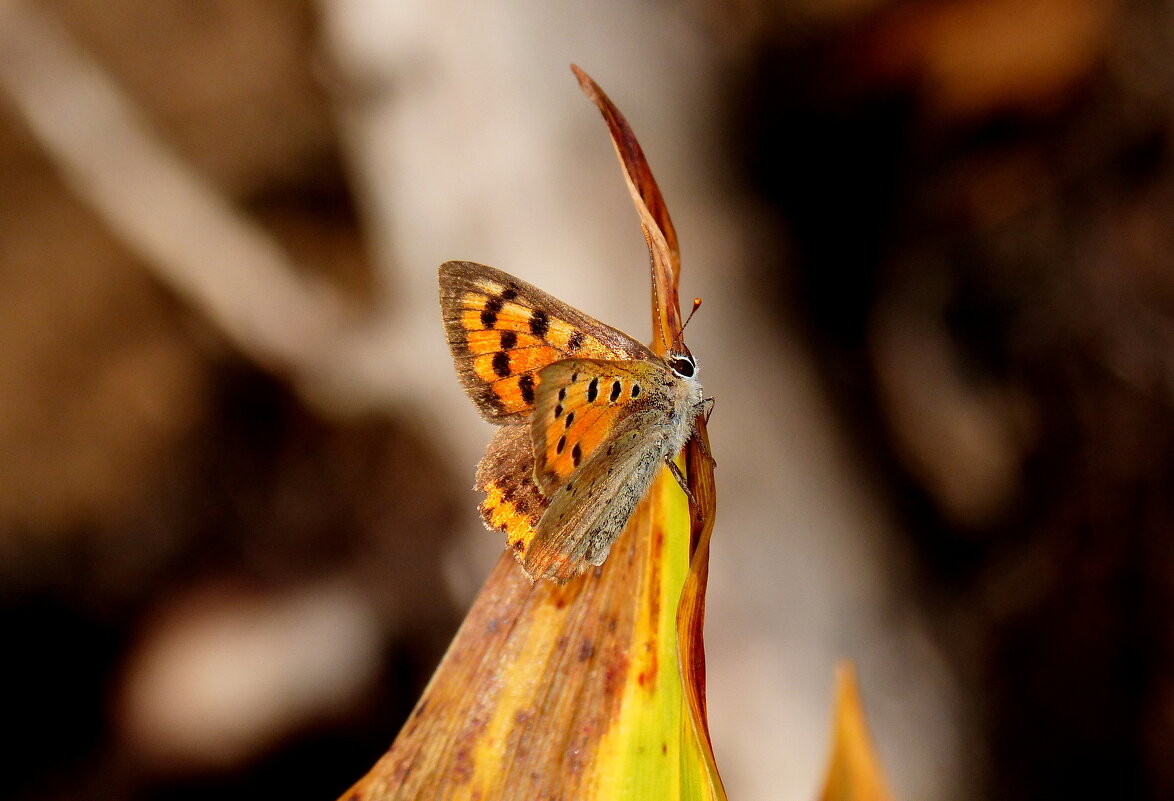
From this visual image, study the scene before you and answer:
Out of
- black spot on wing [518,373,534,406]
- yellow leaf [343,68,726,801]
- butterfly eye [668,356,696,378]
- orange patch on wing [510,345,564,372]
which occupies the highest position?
orange patch on wing [510,345,564,372]

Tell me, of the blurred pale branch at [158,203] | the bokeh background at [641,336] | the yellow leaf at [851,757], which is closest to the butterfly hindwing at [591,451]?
the yellow leaf at [851,757]

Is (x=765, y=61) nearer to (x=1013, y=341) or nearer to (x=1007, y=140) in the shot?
(x=1007, y=140)

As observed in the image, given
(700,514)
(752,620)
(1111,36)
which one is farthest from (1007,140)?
(700,514)

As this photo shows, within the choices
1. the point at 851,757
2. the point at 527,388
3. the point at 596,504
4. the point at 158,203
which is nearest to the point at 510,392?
the point at 527,388

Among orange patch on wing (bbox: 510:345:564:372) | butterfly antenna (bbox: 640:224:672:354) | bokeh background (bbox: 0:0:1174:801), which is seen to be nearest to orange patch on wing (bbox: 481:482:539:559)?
orange patch on wing (bbox: 510:345:564:372)

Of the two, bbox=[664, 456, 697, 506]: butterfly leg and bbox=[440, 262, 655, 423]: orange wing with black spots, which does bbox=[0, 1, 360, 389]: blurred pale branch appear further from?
bbox=[664, 456, 697, 506]: butterfly leg

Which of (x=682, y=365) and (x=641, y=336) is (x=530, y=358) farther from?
(x=641, y=336)

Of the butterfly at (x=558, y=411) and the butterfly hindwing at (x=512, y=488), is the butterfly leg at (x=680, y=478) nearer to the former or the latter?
the butterfly at (x=558, y=411)
